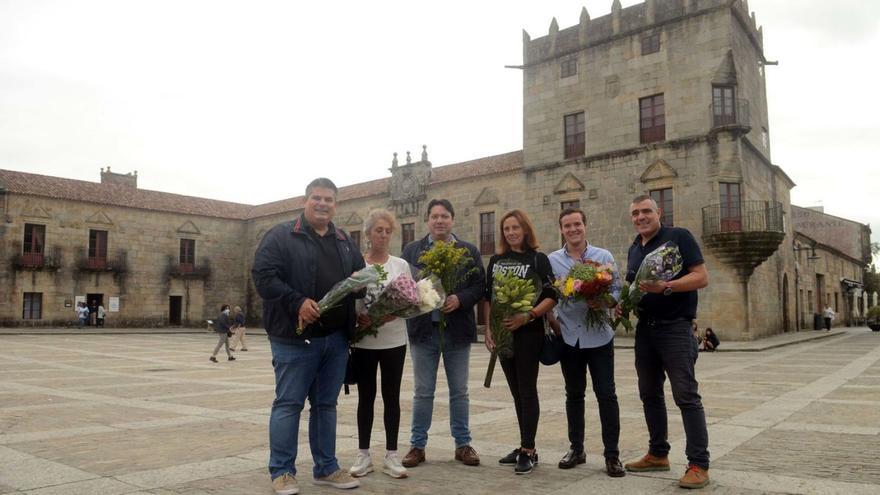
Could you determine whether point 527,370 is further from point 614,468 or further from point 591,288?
point 614,468

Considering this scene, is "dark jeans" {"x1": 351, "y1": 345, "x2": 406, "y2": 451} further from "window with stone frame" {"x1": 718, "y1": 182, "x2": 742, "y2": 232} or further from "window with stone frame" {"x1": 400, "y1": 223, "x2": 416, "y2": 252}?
"window with stone frame" {"x1": 400, "y1": 223, "x2": 416, "y2": 252}

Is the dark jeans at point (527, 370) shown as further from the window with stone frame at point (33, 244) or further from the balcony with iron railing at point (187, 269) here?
the balcony with iron railing at point (187, 269)

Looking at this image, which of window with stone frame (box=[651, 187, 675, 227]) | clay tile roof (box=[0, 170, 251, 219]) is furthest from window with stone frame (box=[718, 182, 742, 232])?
clay tile roof (box=[0, 170, 251, 219])

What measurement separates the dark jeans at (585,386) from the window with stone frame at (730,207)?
1690 centimetres

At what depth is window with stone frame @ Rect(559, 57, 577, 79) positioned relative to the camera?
75.8 ft

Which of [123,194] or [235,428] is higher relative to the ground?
[123,194]

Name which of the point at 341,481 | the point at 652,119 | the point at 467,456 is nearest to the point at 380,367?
the point at 341,481

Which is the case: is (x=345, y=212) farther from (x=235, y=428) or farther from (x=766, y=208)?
(x=235, y=428)

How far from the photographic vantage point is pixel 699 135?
19.8 meters

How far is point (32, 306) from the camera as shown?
95.7 feet

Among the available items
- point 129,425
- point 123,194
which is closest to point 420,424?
point 129,425

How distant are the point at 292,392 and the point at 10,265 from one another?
103 feet

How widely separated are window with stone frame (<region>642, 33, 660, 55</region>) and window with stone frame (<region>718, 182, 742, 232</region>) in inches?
204

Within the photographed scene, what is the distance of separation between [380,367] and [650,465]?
185 centimetres
